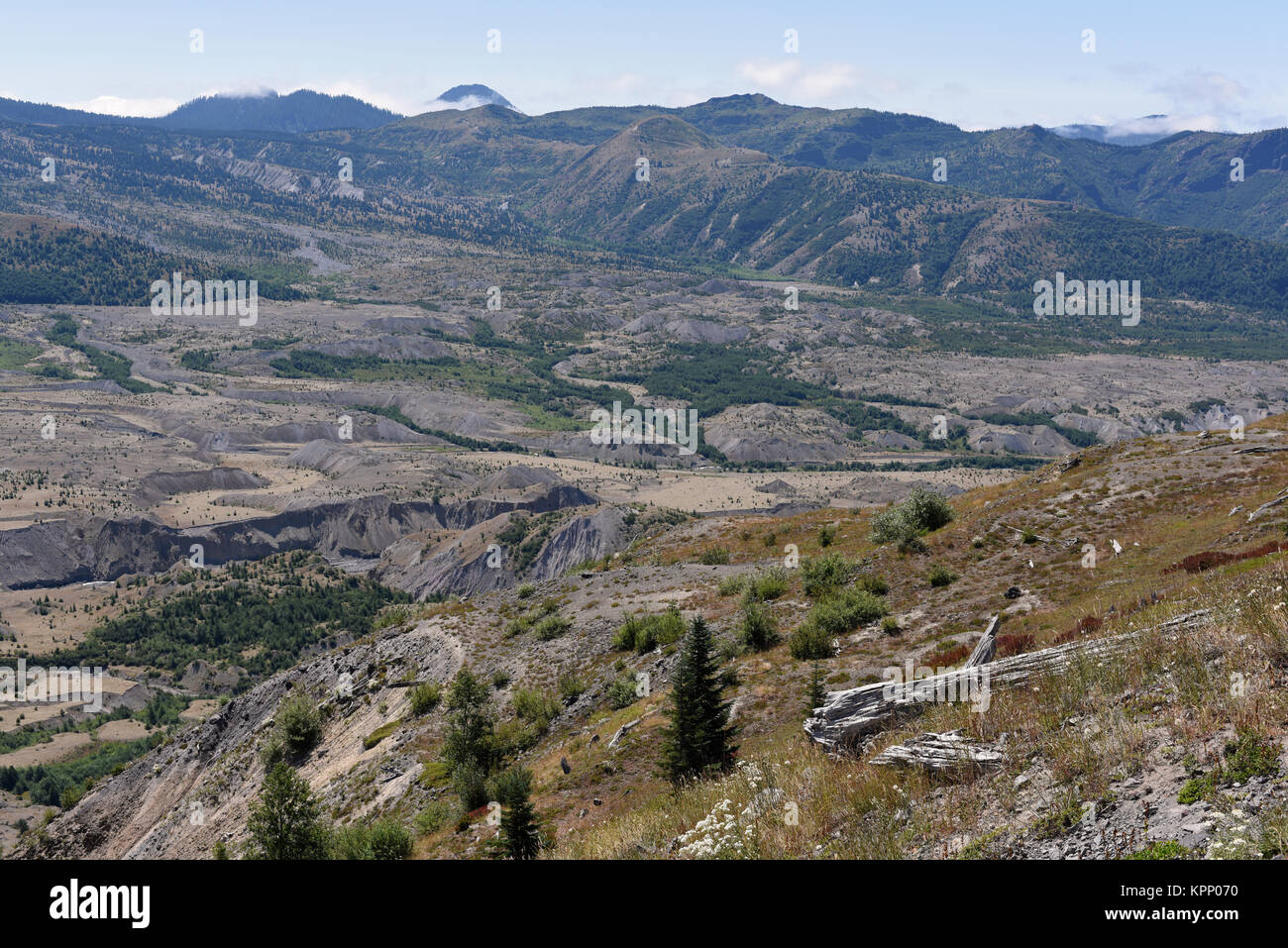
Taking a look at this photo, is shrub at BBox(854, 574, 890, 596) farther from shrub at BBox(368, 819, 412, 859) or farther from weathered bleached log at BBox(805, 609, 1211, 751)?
shrub at BBox(368, 819, 412, 859)

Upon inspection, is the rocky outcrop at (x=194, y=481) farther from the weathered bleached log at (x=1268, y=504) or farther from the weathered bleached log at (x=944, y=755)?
the weathered bleached log at (x=944, y=755)

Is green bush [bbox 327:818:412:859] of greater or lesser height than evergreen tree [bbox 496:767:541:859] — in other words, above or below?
below

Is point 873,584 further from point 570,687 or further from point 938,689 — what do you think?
point 938,689

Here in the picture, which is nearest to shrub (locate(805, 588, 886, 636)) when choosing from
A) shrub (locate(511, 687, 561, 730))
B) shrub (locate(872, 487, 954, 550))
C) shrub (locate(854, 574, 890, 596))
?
shrub (locate(854, 574, 890, 596))

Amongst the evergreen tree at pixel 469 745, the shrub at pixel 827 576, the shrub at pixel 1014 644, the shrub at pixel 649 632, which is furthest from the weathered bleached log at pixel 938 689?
the shrub at pixel 649 632
